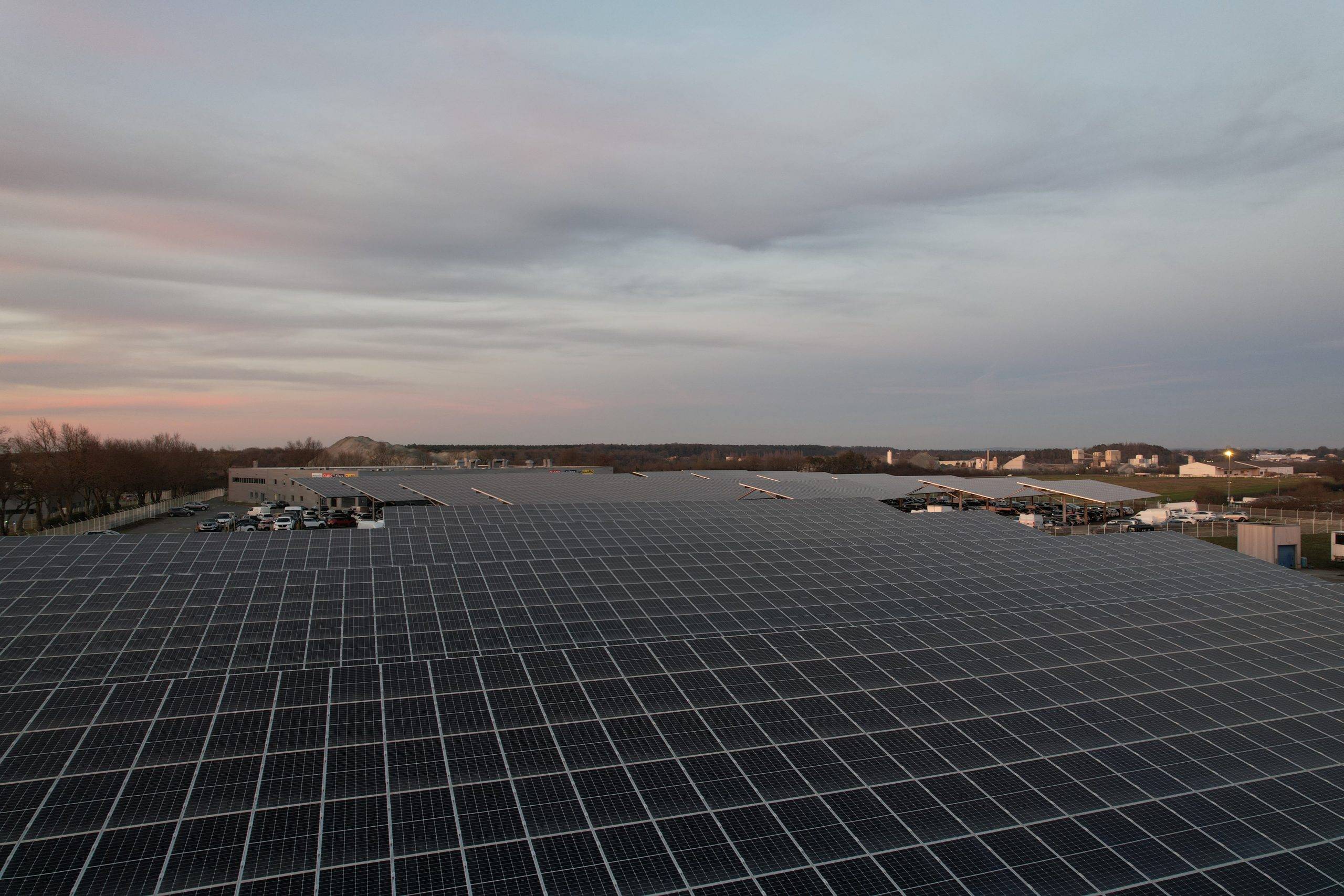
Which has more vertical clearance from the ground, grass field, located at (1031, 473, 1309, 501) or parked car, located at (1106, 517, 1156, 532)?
parked car, located at (1106, 517, 1156, 532)

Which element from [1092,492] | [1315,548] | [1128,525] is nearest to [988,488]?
[1092,492]

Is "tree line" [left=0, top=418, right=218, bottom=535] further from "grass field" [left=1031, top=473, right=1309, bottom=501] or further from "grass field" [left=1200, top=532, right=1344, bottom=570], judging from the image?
"grass field" [left=1031, top=473, right=1309, bottom=501]

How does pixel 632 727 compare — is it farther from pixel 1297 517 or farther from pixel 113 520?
pixel 1297 517

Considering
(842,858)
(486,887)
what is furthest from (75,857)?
(842,858)

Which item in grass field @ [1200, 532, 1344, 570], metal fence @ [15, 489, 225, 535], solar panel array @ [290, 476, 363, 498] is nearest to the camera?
grass field @ [1200, 532, 1344, 570]

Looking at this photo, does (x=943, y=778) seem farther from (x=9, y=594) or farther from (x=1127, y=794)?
(x=9, y=594)

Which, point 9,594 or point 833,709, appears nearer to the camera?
point 833,709

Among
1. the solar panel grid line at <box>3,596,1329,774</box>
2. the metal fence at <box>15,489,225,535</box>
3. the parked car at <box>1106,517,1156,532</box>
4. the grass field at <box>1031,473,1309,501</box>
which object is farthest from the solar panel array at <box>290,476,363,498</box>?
the grass field at <box>1031,473,1309,501</box>
